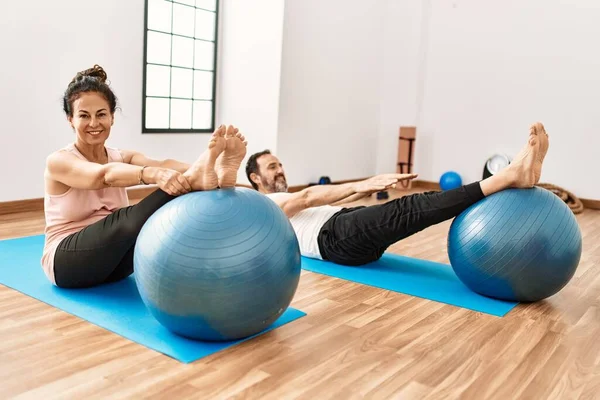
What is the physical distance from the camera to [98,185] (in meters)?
2.10

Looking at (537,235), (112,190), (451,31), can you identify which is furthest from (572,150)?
(112,190)

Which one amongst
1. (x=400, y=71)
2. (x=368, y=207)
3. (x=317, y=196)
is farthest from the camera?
(x=400, y=71)

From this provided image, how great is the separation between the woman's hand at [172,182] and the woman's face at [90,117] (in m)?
0.43

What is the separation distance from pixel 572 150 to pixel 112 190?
4.89 m

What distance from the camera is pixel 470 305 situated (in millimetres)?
2404

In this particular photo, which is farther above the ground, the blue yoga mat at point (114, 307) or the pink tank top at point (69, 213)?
the pink tank top at point (69, 213)

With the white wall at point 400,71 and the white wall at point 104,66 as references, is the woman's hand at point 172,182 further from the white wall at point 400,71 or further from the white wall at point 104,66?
the white wall at point 400,71

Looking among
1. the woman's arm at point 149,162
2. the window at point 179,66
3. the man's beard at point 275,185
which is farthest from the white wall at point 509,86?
the woman's arm at point 149,162

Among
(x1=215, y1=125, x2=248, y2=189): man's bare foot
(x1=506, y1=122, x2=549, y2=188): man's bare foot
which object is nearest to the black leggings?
(x1=215, y1=125, x2=248, y2=189): man's bare foot

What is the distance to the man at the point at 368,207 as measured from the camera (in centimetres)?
241

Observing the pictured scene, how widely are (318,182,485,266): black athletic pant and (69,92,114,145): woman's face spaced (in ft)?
3.87

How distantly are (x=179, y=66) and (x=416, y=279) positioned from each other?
3354 millimetres

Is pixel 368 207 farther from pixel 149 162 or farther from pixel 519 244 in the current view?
pixel 149 162

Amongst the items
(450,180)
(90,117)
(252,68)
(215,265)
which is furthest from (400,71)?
(215,265)
